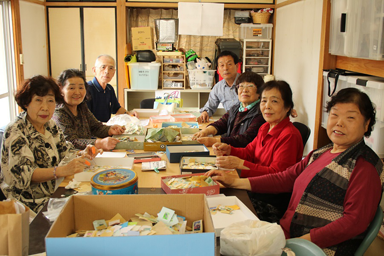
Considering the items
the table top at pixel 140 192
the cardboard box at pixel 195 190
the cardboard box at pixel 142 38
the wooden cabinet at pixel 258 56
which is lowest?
the table top at pixel 140 192

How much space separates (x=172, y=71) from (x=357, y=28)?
9.98ft

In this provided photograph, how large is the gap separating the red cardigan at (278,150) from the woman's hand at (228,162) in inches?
1.8

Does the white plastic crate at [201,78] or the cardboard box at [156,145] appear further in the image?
the white plastic crate at [201,78]

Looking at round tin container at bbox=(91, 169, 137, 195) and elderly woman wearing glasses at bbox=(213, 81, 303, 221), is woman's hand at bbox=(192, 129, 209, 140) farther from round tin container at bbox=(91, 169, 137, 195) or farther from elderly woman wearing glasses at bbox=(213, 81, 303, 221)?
round tin container at bbox=(91, 169, 137, 195)

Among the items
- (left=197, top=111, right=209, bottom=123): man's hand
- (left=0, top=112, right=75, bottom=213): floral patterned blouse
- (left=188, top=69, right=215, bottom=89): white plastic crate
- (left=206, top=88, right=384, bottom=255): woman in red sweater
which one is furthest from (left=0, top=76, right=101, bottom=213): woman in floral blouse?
(left=188, top=69, right=215, bottom=89): white plastic crate

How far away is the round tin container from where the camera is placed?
1373mm

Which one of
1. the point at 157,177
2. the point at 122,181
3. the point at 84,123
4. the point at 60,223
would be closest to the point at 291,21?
the point at 84,123

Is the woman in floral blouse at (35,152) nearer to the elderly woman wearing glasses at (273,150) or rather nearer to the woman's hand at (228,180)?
the woman's hand at (228,180)

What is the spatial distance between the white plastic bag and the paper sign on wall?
13.6 feet

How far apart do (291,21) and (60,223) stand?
3.95 m

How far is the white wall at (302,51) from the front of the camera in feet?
11.6

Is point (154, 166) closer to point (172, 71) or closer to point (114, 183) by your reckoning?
point (114, 183)

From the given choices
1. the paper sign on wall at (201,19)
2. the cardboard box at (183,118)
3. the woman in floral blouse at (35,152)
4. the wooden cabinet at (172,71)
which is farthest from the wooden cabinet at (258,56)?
the woman in floral blouse at (35,152)

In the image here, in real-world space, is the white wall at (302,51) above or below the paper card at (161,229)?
above
